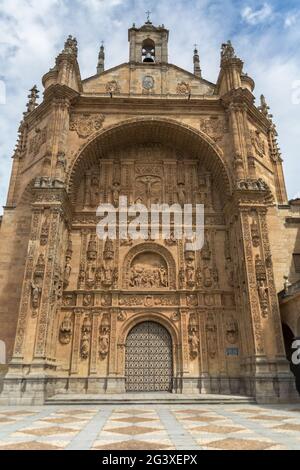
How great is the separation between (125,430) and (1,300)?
431 inches

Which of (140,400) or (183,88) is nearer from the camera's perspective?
(140,400)

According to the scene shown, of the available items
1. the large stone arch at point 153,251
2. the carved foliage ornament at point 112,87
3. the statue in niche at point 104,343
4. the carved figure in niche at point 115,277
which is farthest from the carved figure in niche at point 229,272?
the carved foliage ornament at point 112,87

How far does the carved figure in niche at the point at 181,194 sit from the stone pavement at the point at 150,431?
1125cm

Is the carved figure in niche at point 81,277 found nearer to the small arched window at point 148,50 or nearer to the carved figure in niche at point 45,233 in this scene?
the carved figure in niche at point 45,233

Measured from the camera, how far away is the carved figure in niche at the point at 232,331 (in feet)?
52.6

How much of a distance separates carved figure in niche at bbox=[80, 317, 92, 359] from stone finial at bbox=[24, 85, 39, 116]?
554 inches

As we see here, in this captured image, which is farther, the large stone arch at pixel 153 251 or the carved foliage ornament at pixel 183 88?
the carved foliage ornament at pixel 183 88

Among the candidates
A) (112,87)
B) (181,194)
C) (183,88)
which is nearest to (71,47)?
(112,87)

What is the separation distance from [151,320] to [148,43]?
62.5 feet

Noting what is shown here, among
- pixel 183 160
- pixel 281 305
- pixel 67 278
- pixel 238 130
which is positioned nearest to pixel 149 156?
pixel 183 160

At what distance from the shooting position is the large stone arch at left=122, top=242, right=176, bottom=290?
17.2m

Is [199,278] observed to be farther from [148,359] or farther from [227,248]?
[148,359]

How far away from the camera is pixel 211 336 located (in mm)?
16156
